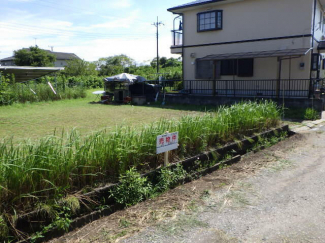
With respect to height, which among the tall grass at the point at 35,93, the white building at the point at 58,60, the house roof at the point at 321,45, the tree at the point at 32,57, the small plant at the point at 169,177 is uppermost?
the white building at the point at 58,60

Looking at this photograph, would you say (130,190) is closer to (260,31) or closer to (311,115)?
(311,115)

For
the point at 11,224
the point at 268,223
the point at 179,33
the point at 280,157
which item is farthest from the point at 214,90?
the point at 11,224

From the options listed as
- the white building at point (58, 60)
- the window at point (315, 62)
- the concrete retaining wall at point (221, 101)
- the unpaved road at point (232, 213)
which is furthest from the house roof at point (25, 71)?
the white building at point (58, 60)

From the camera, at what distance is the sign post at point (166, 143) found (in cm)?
370

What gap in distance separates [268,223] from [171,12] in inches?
591

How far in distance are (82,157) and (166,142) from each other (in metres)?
1.15

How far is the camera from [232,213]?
3.17 metres

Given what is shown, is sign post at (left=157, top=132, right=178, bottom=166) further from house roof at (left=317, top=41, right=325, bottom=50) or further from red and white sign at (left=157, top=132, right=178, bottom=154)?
house roof at (left=317, top=41, right=325, bottom=50)

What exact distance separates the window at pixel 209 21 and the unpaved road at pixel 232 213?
11.5m

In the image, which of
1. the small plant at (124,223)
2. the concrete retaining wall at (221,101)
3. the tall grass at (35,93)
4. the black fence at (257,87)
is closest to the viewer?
the small plant at (124,223)

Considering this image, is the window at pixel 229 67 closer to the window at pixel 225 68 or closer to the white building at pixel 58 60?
the window at pixel 225 68

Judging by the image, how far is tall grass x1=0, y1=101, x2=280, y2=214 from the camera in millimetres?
2717

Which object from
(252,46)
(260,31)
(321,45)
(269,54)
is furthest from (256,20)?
(321,45)

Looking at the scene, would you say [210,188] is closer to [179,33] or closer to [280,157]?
[280,157]
